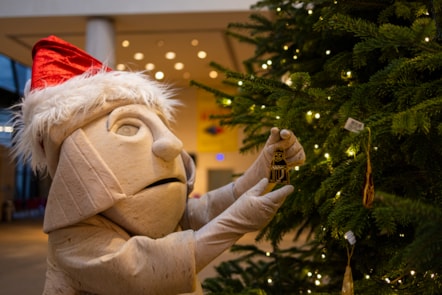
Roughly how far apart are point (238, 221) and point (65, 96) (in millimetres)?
705

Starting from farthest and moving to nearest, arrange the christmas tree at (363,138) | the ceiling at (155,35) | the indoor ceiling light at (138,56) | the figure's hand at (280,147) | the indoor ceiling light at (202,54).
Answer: the indoor ceiling light at (138,56) → the indoor ceiling light at (202,54) → the ceiling at (155,35) → the figure's hand at (280,147) → the christmas tree at (363,138)

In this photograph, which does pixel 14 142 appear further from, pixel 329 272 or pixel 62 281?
pixel 329 272

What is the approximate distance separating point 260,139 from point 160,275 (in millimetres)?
834

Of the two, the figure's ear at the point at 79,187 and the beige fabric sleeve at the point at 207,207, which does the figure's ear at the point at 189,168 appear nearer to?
the beige fabric sleeve at the point at 207,207

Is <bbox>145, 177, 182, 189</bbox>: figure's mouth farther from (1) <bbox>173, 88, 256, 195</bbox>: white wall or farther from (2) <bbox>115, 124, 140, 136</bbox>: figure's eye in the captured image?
(1) <bbox>173, 88, 256, 195</bbox>: white wall

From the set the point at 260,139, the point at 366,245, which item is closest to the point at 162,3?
the point at 260,139

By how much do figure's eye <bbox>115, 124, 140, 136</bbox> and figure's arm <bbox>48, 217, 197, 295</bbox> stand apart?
0.33 m

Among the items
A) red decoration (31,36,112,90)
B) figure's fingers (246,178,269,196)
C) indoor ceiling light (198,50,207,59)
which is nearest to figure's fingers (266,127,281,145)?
figure's fingers (246,178,269,196)

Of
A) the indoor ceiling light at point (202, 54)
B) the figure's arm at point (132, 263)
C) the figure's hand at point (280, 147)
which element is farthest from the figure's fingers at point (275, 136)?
the indoor ceiling light at point (202, 54)

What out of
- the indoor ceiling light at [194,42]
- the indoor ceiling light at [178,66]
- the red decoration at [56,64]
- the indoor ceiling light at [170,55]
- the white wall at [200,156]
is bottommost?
the white wall at [200,156]

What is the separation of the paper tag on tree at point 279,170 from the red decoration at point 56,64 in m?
0.73

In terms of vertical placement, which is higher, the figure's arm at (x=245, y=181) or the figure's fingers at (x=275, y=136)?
the figure's fingers at (x=275, y=136)

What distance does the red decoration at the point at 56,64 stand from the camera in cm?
158

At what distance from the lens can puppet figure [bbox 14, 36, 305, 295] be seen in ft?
4.14
